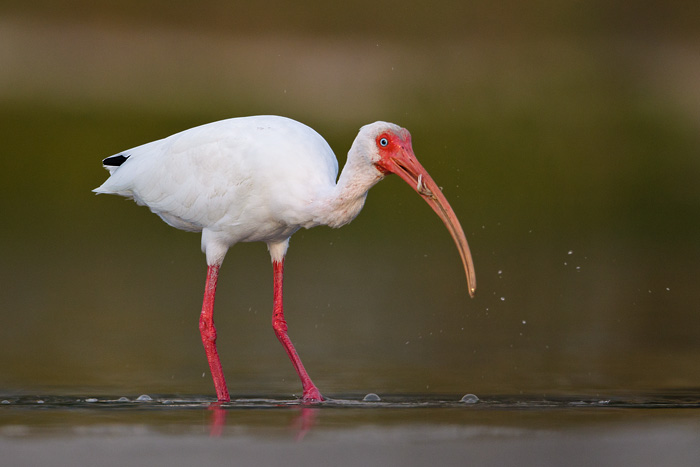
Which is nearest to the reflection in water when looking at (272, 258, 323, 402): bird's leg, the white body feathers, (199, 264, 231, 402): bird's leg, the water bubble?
(199, 264, 231, 402): bird's leg

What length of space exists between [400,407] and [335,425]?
665mm

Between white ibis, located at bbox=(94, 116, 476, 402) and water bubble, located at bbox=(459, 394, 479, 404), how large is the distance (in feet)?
1.89

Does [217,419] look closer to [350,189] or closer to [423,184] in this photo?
[350,189]

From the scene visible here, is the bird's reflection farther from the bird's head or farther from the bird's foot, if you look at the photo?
the bird's head

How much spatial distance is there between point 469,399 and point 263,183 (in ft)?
5.40

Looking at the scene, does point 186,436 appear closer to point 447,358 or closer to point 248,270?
point 447,358

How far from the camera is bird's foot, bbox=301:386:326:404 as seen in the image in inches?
284

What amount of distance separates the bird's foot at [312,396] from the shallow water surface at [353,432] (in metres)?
0.29

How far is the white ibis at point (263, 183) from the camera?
6.92 m

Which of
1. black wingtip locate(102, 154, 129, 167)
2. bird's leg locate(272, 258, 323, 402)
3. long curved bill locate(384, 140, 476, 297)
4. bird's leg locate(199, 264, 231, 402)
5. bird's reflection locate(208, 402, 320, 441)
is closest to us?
bird's reflection locate(208, 402, 320, 441)

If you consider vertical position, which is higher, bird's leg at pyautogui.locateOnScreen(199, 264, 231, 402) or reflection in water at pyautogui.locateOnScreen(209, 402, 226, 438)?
bird's leg at pyautogui.locateOnScreen(199, 264, 231, 402)

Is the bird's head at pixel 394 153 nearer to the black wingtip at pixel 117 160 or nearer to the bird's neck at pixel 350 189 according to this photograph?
the bird's neck at pixel 350 189

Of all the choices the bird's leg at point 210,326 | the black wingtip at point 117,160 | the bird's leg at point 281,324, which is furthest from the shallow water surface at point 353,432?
the black wingtip at point 117,160

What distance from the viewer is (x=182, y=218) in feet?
26.3
